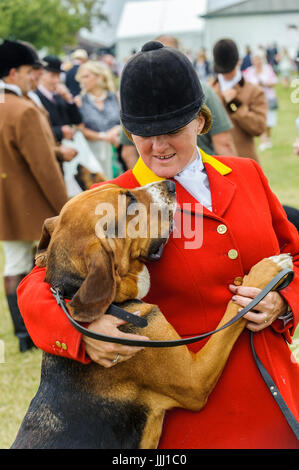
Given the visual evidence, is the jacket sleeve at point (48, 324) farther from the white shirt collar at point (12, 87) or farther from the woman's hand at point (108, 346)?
the white shirt collar at point (12, 87)

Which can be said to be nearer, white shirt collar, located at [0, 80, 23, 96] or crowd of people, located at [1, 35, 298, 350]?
crowd of people, located at [1, 35, 298, 350]

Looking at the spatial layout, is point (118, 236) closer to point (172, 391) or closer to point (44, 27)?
point (172, 391)

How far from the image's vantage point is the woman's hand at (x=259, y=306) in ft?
7.36

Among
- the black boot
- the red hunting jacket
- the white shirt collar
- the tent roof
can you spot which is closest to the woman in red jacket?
the red hunting jacket

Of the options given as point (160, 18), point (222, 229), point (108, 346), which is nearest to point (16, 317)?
point (108, 346)

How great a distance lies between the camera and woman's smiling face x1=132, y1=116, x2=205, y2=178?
225 centimetres

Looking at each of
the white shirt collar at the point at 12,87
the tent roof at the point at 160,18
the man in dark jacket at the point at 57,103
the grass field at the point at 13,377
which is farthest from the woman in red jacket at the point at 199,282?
the tent roof at the point at 160,18

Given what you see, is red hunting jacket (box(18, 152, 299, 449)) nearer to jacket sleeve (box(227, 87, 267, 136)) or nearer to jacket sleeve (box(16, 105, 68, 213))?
jacket sleeve (box(16, 105, 68, 213))

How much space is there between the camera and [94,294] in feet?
6.87

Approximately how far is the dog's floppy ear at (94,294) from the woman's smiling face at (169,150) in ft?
1.61

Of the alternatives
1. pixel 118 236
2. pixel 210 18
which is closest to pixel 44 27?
pixel 210 18

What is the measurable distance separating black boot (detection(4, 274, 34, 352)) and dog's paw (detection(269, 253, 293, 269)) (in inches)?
173

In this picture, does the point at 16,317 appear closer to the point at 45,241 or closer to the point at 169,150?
the point at 45,241
